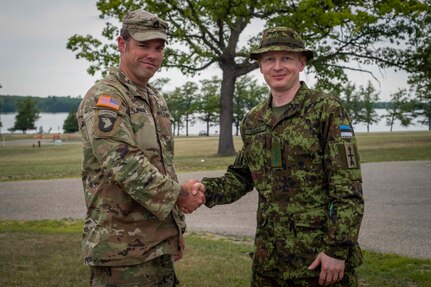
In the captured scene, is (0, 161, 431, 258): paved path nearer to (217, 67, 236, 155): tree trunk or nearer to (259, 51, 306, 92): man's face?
(259, 51, 306, 92): man's face

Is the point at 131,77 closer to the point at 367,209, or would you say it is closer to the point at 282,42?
the point at 282,42

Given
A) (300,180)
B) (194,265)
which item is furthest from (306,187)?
(194,265)

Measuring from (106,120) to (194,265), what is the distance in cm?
369

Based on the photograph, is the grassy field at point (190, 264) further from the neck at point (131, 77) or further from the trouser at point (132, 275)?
the neck at point (131, 77)

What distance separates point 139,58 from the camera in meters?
3.09

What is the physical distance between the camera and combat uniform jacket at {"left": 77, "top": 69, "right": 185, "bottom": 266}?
8.84 ft

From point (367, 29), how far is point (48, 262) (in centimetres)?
2022

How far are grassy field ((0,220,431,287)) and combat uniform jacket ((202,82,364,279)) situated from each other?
2.45 meters

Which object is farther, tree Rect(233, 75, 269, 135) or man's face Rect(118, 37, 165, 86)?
tree Rect(233, 75, 269, 135)

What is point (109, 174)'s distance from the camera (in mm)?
2725

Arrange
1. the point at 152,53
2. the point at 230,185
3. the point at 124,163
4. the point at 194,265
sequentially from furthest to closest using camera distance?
the point at 194,265, the point at 230,185, the point at 152,53, the point at 124,163

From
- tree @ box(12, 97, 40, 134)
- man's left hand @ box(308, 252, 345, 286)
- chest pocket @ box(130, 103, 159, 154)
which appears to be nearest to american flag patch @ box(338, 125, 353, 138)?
man's left hand @ box(308, 252, 345, 286)

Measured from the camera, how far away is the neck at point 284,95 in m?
3.22

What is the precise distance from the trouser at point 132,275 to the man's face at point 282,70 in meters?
1.38
